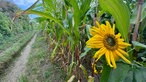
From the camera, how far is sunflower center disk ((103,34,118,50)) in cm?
51

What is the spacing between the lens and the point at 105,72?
581mm

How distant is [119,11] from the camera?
55 centimetres

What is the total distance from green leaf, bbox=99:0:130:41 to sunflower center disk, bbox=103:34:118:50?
0.06m

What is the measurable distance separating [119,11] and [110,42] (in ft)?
0.26

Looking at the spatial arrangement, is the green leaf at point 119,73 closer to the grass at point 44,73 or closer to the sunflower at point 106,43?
the sunflower at point 106,43

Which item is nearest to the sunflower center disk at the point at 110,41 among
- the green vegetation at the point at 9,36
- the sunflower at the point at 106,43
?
the sunflower at the point at 106,43

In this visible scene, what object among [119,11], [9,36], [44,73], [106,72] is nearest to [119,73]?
[106,72]

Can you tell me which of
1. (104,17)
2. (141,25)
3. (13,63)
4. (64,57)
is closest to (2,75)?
(13,63)

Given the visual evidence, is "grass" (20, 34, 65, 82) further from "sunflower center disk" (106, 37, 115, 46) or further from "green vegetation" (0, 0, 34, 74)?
"sunflower center disk" (106, 37, 115, 46)

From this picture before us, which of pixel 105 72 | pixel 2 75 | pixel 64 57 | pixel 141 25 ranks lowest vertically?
pixel 2 75

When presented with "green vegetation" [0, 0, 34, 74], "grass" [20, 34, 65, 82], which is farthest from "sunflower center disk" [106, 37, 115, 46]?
"grass" [20, 34, 65, 82]

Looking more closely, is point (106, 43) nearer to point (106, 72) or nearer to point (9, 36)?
point (106, 72)

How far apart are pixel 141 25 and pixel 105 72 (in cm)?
20

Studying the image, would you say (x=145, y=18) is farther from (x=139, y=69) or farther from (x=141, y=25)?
(x=139, y=69)
